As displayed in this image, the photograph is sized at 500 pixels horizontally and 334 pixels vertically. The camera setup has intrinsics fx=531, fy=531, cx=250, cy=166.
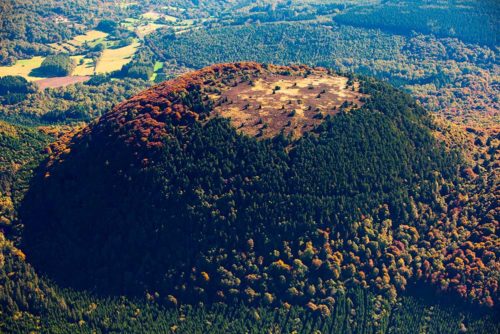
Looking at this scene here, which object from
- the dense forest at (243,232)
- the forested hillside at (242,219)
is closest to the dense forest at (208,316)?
the dense forest at (243,232)

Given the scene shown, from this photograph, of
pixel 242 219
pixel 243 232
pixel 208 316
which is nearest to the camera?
pixel 208 316

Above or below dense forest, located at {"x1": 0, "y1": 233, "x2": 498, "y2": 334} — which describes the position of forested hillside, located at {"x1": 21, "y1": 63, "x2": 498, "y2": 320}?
above

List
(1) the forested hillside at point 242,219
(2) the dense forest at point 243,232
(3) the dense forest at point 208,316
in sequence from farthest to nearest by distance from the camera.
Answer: (1) the forested hillside at point 242,219, (2) the dense forest at point 243,232, (3) the dense forest at point 208,316

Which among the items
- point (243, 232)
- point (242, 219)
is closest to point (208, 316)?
point (243, 232)

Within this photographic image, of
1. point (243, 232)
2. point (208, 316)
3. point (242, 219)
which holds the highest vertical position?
point (242, 219)

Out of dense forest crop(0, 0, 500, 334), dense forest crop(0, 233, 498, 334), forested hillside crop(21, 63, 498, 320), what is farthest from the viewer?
forested hillside crop(21, 63, 498, 320)

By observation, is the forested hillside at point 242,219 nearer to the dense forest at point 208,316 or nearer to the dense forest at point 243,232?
the dense forest at point 243,232

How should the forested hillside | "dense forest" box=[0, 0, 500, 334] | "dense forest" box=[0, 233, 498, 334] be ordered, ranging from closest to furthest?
"dense forest" box=[0, 233, 498, 334]
"dense forest" box=[0, 0, 500, 334]
the forested hillside

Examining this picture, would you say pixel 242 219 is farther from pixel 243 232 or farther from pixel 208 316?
pixel 208 316

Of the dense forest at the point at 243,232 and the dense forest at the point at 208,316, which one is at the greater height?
the dense forest at the point at 243,232

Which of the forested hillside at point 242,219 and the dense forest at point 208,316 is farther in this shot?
the forested hillside at point 242,219

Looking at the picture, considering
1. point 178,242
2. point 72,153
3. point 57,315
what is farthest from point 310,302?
point 72,153

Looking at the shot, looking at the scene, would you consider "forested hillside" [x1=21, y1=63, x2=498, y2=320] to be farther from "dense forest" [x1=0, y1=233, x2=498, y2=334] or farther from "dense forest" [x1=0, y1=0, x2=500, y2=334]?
"dense forest" [x1=0, y1=233, x2=498, y2=334]

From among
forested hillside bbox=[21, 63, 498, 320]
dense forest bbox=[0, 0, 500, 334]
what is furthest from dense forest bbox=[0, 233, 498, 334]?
forested hillside bbox=[21, 63, 498, 320]
